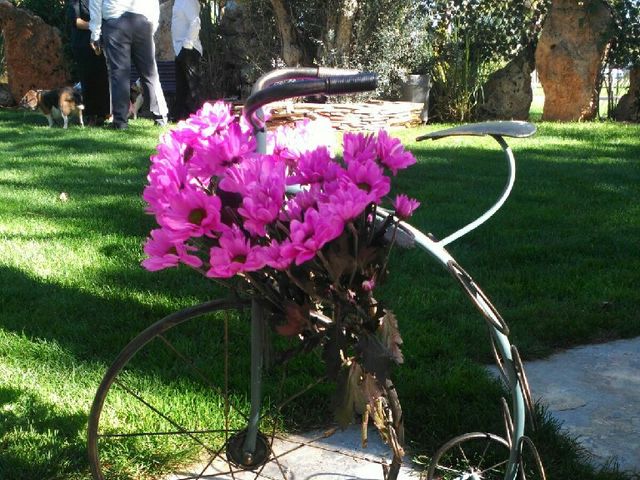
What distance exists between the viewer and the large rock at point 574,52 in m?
10.7

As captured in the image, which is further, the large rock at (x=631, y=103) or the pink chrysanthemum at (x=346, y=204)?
the large rock at (x=631, y=103)

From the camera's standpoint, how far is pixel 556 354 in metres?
3.29

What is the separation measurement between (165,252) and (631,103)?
10.7m

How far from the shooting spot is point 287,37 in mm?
11086

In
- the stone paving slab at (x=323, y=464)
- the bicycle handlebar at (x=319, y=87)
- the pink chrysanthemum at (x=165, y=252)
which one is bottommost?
the stone paving slab at (x=323, y=464)

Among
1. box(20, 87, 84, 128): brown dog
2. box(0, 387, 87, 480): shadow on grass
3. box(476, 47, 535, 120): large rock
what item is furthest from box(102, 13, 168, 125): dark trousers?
box(0, 387, 87, 480): shadow on grass

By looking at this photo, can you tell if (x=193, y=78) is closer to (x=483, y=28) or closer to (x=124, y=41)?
(x=124, y=41)

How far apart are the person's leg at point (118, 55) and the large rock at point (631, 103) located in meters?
6.53

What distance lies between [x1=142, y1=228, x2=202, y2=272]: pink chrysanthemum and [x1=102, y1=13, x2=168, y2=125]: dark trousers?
8024 millimetres

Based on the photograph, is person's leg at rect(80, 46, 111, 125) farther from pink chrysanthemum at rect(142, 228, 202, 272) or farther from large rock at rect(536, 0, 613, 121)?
pink chrysanthemum at rect(142, 228, 202, 272)

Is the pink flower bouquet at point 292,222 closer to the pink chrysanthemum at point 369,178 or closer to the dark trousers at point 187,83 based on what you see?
the pink chrysanthemum at point 369,178

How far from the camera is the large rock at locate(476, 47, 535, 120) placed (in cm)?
1124

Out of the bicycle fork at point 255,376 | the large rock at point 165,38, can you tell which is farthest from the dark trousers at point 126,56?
the bicycle fork at point 255,376

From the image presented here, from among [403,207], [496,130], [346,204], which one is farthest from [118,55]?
[346,204]
